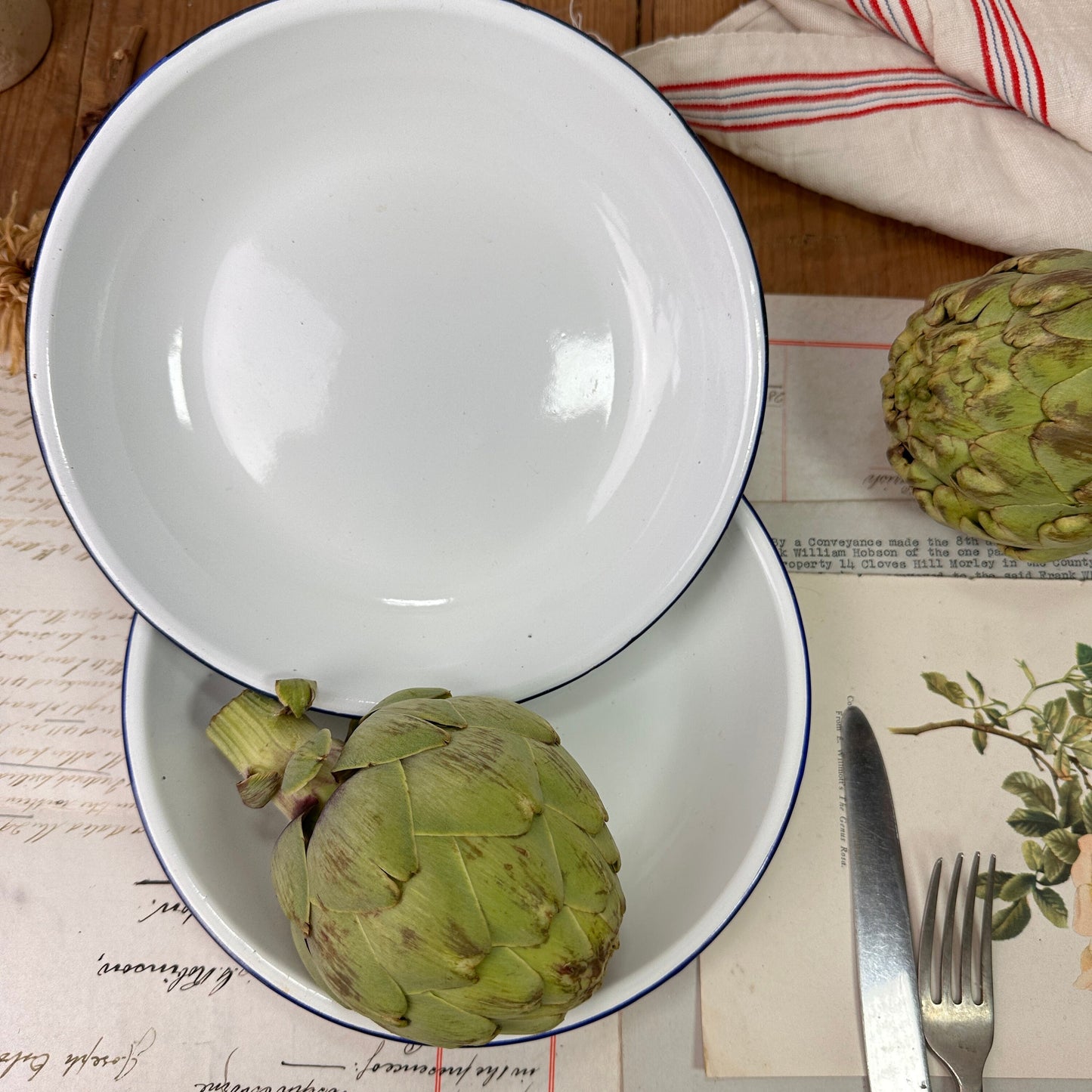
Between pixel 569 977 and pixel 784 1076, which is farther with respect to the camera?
pixel 784 1076

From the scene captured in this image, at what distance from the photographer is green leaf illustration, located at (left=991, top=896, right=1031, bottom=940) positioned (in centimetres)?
54

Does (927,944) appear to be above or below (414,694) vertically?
below

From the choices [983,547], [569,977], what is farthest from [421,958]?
[983,547]

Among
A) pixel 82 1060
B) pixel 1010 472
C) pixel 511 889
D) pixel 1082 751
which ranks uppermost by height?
pixel 1010 472

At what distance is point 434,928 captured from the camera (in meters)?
0.37

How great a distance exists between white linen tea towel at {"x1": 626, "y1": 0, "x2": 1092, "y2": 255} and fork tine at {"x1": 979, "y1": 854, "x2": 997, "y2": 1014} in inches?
15.6

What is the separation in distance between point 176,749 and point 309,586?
0.11m

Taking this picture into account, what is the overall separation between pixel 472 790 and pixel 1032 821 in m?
0.39

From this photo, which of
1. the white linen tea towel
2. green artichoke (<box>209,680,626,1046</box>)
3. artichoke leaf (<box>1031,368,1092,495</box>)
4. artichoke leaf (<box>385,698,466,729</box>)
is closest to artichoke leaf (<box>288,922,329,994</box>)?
green artichoke (<box>209,680,626,1046</box>)

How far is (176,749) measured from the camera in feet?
1.53

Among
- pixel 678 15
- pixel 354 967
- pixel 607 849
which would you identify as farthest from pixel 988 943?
pixel 678 15

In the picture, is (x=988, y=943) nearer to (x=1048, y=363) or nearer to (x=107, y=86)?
(x=1048, y=363)

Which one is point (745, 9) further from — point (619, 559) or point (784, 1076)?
point (784, 1076)

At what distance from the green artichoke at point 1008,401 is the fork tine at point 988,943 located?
0.67 ft
